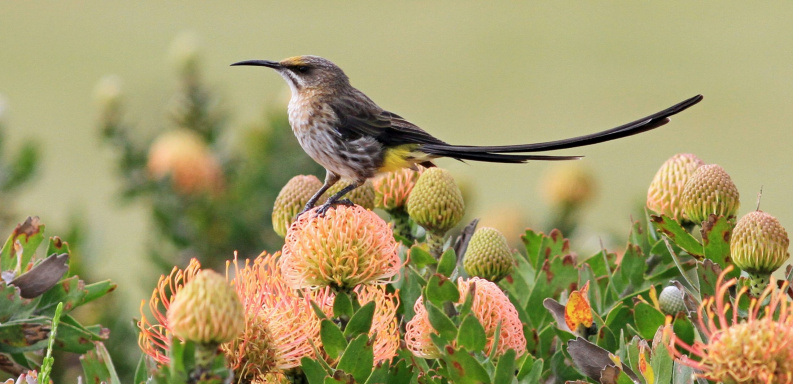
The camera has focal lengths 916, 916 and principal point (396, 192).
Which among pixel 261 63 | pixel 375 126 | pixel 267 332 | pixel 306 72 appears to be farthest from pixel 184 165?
pixel 267 332

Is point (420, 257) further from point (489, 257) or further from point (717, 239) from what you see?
point (717, 239)

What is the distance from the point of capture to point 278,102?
240 inches

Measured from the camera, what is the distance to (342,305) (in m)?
2.28

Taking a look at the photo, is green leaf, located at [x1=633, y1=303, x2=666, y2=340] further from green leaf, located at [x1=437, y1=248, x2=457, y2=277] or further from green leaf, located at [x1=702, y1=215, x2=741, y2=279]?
green leaf, located at [x1=437, y1=248, x2=457, y2=277]

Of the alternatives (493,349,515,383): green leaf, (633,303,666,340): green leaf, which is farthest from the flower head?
(493,349,515,383): green leaf

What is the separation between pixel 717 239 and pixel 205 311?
1425 mm

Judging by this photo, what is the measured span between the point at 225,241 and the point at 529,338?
320 cm

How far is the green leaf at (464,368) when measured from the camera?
1.96 metres

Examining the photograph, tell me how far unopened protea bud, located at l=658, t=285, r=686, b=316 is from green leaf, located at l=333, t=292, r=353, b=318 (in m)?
0.83

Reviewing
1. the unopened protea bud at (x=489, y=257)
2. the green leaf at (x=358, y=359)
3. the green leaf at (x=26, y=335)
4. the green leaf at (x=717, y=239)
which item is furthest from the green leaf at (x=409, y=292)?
the green leaf at (x=26, y=335)

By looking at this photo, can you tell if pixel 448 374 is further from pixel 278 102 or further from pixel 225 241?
pixel 278 102

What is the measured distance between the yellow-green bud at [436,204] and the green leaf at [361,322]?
0.81m

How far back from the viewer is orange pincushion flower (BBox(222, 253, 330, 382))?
2.10 meters

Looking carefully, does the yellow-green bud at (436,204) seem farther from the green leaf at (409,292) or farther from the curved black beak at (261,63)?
the curved black beak at (261,63)
